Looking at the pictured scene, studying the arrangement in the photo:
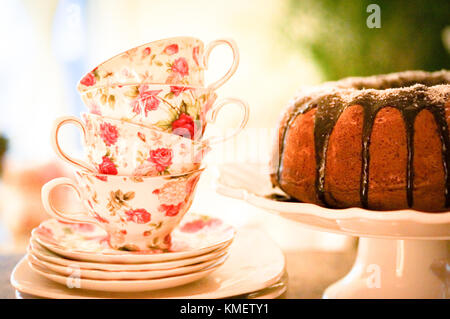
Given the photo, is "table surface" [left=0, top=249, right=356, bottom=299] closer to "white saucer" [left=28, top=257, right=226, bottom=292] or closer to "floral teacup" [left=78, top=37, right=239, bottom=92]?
"white saucer" [left=28, top=257, right=226, bottom=292]

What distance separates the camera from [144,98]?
58 centimetres

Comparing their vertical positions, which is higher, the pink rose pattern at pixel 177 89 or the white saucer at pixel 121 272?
the pink rose pattern at pixel 177 89

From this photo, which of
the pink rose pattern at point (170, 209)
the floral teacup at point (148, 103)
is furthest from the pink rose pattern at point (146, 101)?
the pink rose pattern at point (170, 209)

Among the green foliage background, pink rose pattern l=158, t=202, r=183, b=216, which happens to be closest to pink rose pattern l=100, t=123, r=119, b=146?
pink rose pattern l=158, t=202, r=183, b=216

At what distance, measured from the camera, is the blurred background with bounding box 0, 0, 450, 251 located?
84.3 inches

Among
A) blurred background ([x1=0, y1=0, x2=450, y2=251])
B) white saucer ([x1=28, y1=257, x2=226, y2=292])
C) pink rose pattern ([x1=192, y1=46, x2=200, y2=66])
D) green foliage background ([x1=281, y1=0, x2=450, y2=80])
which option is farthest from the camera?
blurred background ([x1=0, y1=0, x2=450, y2=251])

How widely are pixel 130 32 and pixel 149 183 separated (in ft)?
5.65

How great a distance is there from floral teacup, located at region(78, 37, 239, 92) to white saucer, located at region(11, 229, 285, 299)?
245mm

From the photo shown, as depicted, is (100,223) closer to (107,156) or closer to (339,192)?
(107,156)

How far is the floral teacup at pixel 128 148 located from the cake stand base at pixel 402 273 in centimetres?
27

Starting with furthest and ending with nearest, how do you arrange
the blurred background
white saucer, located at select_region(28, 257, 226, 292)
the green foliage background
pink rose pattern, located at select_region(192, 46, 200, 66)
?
the blurred background < the green foliage background < pink rose pattern, located at select_region(192, 46, 200, 66) < white saucer, located at select_region(28, 257, 226, 292)

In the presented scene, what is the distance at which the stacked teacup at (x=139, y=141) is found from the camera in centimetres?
58

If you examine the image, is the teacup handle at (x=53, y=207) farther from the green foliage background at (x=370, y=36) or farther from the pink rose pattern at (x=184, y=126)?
the green foliage background at (x=370, y=36)

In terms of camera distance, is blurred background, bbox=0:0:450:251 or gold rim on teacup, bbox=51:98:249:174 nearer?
gold rim on teacup, bbox=51:98:249:174
